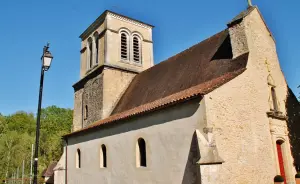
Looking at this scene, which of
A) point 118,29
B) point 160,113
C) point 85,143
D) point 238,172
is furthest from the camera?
point 118,29

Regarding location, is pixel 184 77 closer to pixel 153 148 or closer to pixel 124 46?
pixel 153 148

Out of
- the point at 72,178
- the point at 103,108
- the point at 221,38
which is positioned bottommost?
the point at 72,178

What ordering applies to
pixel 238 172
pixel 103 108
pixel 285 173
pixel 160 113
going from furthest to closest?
pixel 103 108, pixel 285 173, pixel 160 113, pixel 238 172

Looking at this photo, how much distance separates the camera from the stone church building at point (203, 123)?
9543 mm

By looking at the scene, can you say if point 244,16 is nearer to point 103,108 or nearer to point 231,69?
point 231,69

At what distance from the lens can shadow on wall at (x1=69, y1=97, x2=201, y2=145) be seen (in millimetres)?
9976

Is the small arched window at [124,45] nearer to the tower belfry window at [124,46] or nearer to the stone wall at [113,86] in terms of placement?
the tower belfry window at [124,46]

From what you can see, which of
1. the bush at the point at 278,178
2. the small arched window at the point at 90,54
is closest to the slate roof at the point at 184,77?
the bush at the point at 278,178

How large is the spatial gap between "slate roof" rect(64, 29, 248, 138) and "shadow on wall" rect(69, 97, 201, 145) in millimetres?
211

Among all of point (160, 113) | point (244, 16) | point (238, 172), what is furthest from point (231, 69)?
point (238, 172)

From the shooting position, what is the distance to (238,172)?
9539mm

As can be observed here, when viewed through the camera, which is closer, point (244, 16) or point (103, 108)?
point (244, 16)

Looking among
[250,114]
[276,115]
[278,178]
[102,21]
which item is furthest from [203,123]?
[102,21]

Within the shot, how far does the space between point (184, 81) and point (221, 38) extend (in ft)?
9.81
